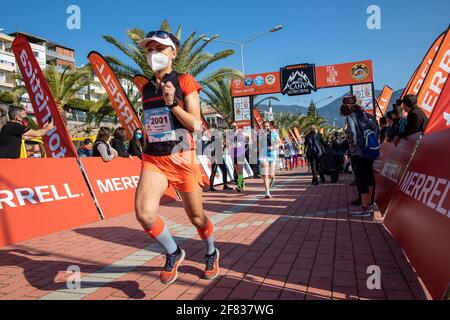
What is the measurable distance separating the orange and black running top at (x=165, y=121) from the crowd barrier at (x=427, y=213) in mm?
2169

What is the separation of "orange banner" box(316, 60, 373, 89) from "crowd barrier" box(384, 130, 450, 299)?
16.3 meters

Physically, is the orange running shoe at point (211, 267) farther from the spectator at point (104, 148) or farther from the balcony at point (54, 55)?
the balcony at point (54, 55)

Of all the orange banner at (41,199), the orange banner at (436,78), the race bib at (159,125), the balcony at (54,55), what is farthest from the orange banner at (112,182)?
the balcony at (54,55)

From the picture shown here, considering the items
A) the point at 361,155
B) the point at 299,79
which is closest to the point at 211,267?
the point at 361,155

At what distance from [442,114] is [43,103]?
7.08m

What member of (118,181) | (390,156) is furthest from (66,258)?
(390,156)

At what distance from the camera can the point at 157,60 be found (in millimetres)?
3062

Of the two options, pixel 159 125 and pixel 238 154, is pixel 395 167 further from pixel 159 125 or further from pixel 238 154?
pixel 238 154

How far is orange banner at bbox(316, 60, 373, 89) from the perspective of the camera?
1930cm

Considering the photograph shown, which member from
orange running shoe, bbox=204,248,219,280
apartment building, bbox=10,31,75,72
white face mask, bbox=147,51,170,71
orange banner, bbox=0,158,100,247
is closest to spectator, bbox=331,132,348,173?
orange banner, bbox=0,158,100,247

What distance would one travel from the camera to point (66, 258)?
4113 mm

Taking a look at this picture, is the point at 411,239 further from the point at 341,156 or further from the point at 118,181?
the point at 341,156

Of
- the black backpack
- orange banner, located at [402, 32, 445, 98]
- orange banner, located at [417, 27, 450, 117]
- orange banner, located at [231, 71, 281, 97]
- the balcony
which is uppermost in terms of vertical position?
the balcony

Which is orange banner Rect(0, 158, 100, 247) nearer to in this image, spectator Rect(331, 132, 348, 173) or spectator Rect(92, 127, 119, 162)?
spectator Rect(92, 127, 119, 162)
